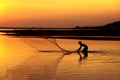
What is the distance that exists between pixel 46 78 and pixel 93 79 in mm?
2376

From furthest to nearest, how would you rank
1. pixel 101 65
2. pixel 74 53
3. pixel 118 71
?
1. pixel 74 53
2. pixel 101 65
3. pixel 118 71

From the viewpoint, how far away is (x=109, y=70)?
20234mm

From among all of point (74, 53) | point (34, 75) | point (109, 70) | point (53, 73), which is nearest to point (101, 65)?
point (109, 70)

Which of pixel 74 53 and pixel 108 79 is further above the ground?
pixel 74 53

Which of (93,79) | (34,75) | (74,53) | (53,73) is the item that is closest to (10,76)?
(34,75)

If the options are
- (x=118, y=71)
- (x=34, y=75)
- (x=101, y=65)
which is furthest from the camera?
(x=101, y=65)

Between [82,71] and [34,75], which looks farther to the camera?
[82,71]

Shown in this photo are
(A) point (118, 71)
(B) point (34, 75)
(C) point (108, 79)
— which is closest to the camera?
(C) point (108, 79)

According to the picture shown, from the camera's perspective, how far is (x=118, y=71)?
1980 cm

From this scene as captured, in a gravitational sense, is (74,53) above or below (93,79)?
above

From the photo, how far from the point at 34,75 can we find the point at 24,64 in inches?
211

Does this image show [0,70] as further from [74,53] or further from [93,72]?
[74,53]

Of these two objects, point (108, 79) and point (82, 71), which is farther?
point (82, 71)

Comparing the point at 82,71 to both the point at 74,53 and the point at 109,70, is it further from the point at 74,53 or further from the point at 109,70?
the point at 74,53
